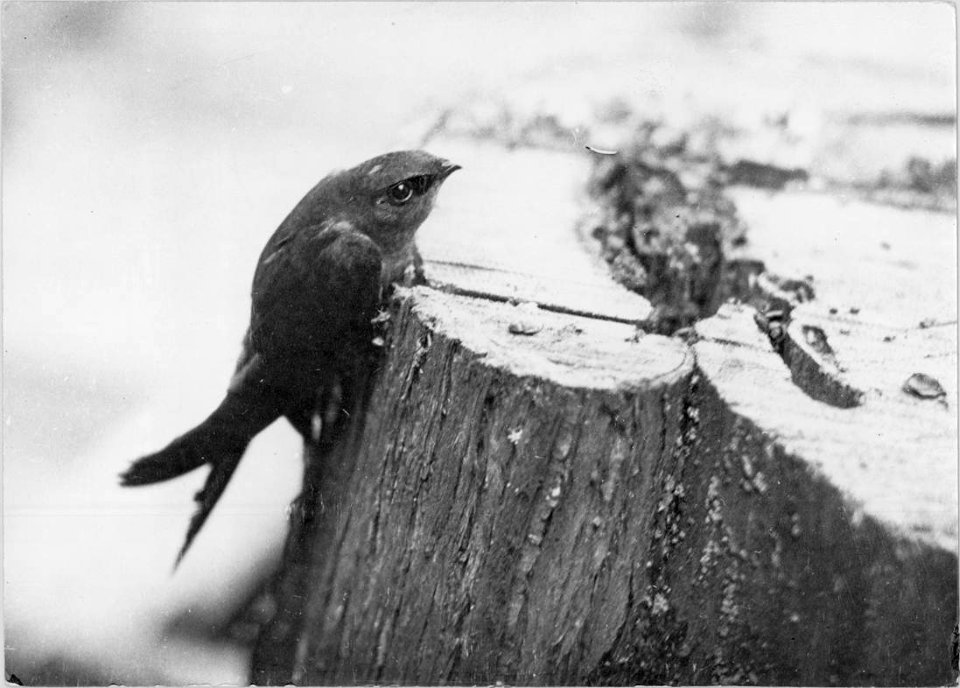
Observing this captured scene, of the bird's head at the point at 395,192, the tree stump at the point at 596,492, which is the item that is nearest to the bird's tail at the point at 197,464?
the tree stump at the point at 596,492

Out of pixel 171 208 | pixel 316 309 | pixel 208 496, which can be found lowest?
pixel 208 496

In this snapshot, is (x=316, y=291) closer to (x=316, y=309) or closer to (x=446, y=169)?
(x=316, y=309)

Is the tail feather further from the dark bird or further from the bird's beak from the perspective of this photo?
the bird's beak

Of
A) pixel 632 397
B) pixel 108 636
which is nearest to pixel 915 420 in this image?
pixel 632 397

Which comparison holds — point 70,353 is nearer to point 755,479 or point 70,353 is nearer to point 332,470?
point 332,470

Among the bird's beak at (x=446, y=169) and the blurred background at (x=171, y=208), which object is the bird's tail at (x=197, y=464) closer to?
the blurred background at (x=171, y=208)

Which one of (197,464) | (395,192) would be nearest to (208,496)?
(197,464)
